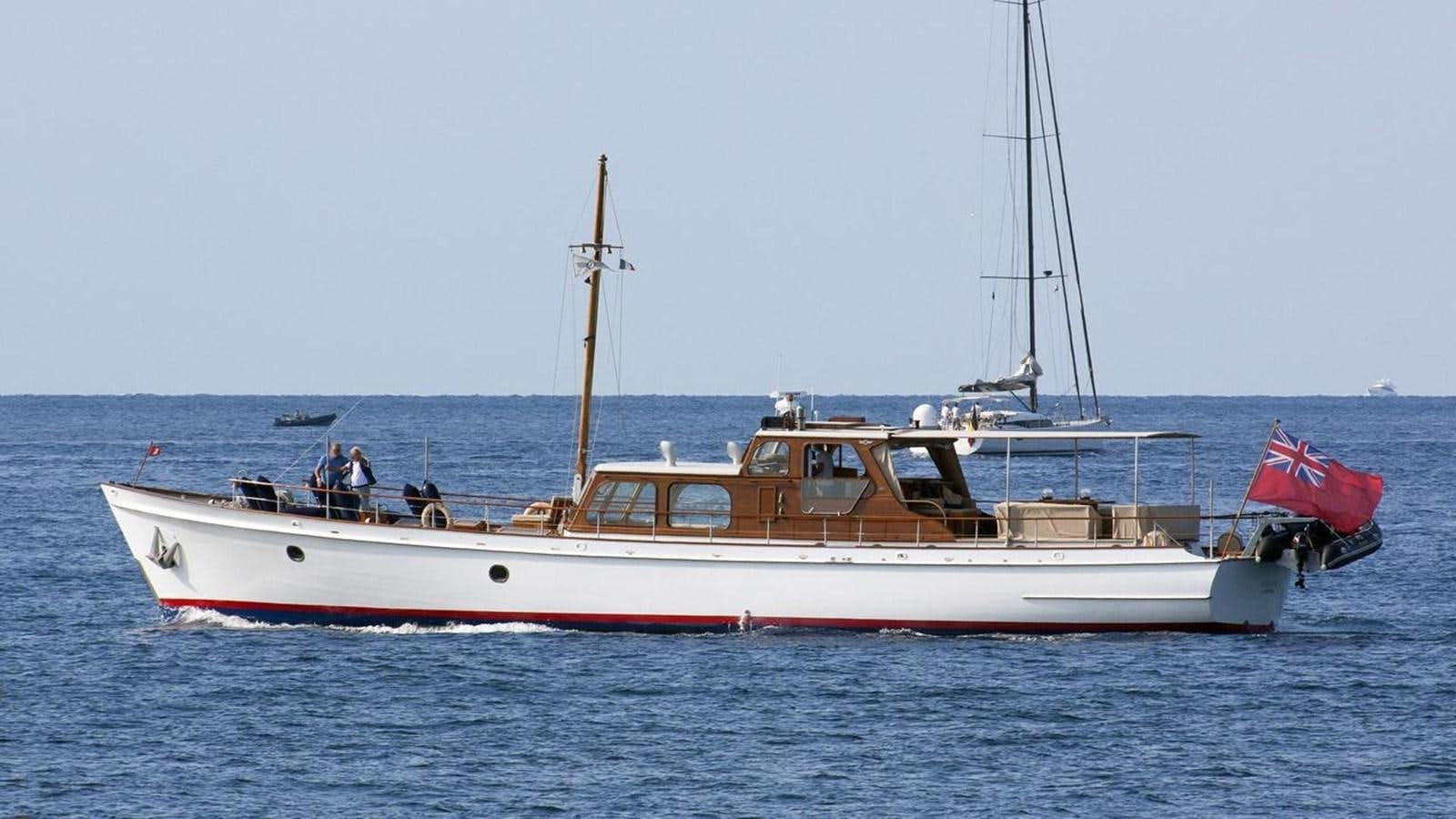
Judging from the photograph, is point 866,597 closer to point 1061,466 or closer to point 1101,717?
point 1101,717

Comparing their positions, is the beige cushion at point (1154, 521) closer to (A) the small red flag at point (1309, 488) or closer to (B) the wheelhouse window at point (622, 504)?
(A) the small red flag at point (1309, 488)

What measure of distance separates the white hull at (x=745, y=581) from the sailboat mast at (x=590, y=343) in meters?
1.71

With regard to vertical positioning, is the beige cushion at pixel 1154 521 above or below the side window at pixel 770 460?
below

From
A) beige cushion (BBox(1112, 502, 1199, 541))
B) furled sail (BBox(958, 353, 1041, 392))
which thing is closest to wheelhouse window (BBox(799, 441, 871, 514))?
beige cushion (BBox(1112, 502, 1199, 541))

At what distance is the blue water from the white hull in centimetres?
39

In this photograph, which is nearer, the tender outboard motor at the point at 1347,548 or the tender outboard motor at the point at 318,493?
the tender outboard motor at the point at 1347,548

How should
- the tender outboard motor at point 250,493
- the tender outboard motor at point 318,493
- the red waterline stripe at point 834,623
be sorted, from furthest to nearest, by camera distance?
the tender outboard motor at point 250,493, the tender outboard motor at point 318,493, the red waterline stripe at point 834,623

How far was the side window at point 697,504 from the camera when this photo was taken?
31.1 m

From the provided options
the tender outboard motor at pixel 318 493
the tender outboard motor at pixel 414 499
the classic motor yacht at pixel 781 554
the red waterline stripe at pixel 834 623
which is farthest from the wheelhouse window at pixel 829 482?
the tender outboard motor at pixel 318 493

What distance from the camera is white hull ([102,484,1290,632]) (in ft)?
99.9

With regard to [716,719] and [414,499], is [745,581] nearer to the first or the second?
[716,719]

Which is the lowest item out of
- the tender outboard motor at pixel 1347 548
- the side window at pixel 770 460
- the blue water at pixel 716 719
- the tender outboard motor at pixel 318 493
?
the blue water at pixel 716 719

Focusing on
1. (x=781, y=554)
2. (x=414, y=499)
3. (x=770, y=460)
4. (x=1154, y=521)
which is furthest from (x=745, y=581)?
(x=1154, y=521)

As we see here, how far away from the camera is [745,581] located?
30688 millimetres
